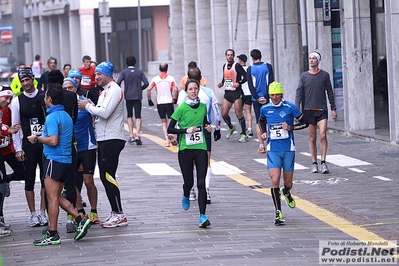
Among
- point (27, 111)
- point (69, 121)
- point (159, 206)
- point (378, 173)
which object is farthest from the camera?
point (378, 173)

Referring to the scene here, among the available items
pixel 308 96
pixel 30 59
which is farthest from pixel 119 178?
pixel 30 59

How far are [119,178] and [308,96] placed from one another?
3.22 meters

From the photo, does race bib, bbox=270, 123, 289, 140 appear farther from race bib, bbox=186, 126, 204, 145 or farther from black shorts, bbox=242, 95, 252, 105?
black shorts, bbox=242, 95, 252, 105

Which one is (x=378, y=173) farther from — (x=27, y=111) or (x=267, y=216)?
Answer: (x=27, y=111)

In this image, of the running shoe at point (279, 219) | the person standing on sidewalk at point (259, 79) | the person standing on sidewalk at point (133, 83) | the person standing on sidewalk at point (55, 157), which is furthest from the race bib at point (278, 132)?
the person standing on sidewalk at point (133, 83)

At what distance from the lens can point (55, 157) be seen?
10477 millimetres

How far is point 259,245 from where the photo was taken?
389 inches

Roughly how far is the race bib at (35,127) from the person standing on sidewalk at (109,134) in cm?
53

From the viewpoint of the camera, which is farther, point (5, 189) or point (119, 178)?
point (119, 178)

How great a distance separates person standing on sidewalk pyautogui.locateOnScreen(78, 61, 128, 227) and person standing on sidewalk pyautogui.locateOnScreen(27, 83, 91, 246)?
2.20 ft

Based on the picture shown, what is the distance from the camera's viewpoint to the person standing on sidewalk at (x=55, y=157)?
10398 millimetres

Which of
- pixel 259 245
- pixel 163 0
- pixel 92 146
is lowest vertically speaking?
pixel 259 245

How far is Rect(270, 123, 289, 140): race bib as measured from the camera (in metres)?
11.6

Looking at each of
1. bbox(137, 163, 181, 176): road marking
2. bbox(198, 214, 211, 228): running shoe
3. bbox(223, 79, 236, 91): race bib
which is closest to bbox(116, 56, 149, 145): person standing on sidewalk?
bbox(223, 79, 236, 91): race bib
